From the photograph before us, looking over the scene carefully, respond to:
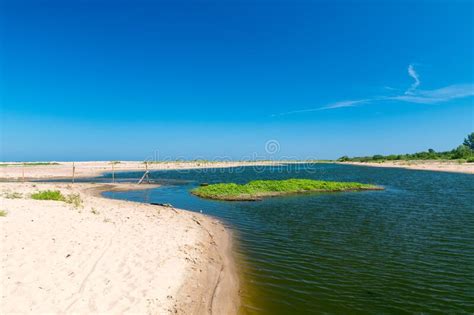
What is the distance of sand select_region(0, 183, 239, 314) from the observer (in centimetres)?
761

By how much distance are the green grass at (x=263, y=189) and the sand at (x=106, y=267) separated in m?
17.3

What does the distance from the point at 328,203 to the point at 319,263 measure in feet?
55.8

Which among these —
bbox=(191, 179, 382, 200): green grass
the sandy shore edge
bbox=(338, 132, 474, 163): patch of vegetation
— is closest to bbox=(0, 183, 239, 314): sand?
the sandy shore edge

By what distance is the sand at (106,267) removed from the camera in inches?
300

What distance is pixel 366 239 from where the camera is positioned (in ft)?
53.9

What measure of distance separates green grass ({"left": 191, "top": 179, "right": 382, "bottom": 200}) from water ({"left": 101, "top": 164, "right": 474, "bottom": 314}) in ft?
22.9

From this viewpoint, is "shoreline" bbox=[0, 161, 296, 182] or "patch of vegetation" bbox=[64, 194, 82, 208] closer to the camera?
"patch of vegetation" bbox=[64, 194, 82, 208]

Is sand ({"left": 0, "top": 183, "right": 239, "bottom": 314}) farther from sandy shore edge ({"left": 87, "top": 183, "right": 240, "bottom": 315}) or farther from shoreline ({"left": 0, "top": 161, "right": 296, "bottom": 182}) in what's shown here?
shoreline ({"left": 0, "top": 161, "right": 296, "bottom": 182})

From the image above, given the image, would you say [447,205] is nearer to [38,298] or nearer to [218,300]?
[218,300]

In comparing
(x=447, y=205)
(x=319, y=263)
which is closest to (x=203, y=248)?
(x=319, y=263)

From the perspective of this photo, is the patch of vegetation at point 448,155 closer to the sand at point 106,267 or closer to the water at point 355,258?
the water at point 355,258

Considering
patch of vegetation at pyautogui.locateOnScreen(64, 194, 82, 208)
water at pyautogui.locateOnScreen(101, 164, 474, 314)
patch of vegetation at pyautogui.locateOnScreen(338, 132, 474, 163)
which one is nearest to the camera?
water at pyautogui.locateOnScreen(101, 164, 474, 314)

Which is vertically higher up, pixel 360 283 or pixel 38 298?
pixel 38 298

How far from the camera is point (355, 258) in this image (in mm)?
13398
